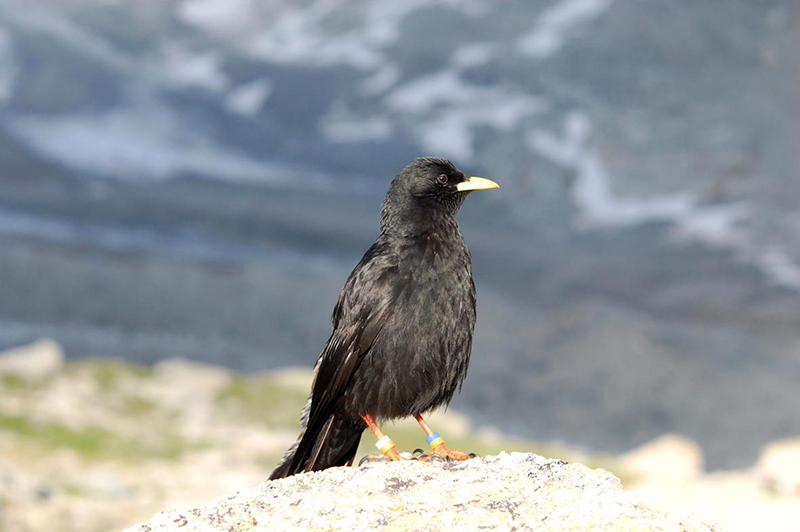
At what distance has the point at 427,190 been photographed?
761cm

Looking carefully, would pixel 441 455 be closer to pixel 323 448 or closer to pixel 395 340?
pixel 395 340

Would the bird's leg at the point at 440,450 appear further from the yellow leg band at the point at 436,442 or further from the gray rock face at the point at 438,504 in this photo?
the gray rock face at the point at 438,504

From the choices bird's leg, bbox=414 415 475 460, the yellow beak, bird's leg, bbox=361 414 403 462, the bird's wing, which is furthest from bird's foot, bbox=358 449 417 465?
the yellow beak

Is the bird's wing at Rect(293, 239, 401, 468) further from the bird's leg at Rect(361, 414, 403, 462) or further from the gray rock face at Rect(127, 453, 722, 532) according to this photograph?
the gray rock face at Rect(127, 453, 722, 532)

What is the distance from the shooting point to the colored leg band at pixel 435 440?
6.76 meters


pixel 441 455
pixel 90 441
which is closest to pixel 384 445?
pixel 441 455

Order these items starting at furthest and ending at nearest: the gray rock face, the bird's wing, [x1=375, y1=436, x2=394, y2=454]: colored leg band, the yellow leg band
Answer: the bird's wing → the yellow leg band → [x1=375, y1=436, x2=394, y2=454]: colored leg band → the gray rock face

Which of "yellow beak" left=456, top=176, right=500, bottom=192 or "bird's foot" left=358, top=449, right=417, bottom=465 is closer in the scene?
Result: "bird's foot" left=358, top=449, right=417, bottom=465

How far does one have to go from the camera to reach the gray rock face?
15.6 feet

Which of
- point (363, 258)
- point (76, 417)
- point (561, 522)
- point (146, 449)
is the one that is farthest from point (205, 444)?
point (561, 522)

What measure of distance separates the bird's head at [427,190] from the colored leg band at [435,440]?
1904 mm

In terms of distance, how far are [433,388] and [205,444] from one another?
22.2m

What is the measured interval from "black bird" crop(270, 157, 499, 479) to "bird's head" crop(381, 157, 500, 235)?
0.8 inches

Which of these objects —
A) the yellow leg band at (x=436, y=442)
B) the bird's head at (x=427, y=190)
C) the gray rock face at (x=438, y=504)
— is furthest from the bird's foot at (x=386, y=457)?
the bird's head at (x=427, y=190)
